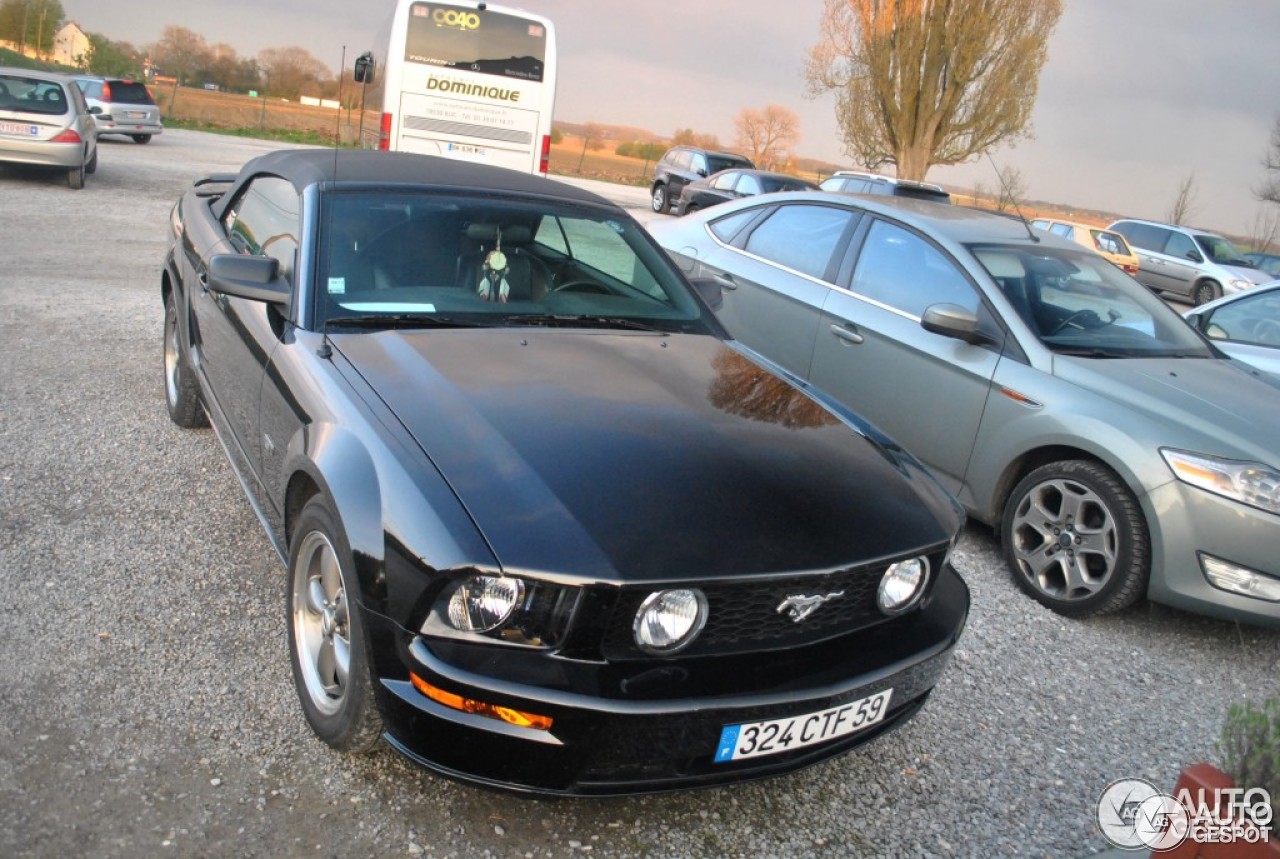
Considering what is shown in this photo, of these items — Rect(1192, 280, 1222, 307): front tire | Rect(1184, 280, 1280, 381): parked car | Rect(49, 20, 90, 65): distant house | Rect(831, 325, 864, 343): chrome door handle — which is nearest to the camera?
Rect(831, 325, 864, 343): chrome door handle

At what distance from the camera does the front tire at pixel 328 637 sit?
7.92ft

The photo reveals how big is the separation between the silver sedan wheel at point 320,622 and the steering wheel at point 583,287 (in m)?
1.45

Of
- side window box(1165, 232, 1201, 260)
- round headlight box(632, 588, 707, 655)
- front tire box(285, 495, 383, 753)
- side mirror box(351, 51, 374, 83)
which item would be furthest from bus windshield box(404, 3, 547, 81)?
side window box(1165, 232, 1201, 260)

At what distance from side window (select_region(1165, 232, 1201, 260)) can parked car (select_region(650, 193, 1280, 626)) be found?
17830 mm

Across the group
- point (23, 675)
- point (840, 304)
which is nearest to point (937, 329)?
point (840, 304)

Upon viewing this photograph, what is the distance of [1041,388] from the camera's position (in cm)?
436

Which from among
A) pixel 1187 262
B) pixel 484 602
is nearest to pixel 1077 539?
pixel 484 602

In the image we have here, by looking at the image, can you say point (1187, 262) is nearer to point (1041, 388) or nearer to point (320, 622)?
point (1041, 388)

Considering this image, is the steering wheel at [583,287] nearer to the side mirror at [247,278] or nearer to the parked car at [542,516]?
the parked car at [542,516]

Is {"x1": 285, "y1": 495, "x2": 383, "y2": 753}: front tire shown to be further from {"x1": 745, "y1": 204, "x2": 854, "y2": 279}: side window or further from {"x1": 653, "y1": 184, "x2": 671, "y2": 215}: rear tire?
{"x1": 653, "y1": 184, "x2": 671, "y2": 215}: rear tire

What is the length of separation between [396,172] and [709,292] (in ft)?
4.35

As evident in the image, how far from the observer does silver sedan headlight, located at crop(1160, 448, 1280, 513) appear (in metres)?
3.76

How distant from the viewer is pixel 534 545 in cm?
220

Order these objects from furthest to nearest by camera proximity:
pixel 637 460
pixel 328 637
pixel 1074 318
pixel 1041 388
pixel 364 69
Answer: pixel 364 69, pixel 1074 318, pixel 1041 388, pixel 328 637, pixel 637 460
